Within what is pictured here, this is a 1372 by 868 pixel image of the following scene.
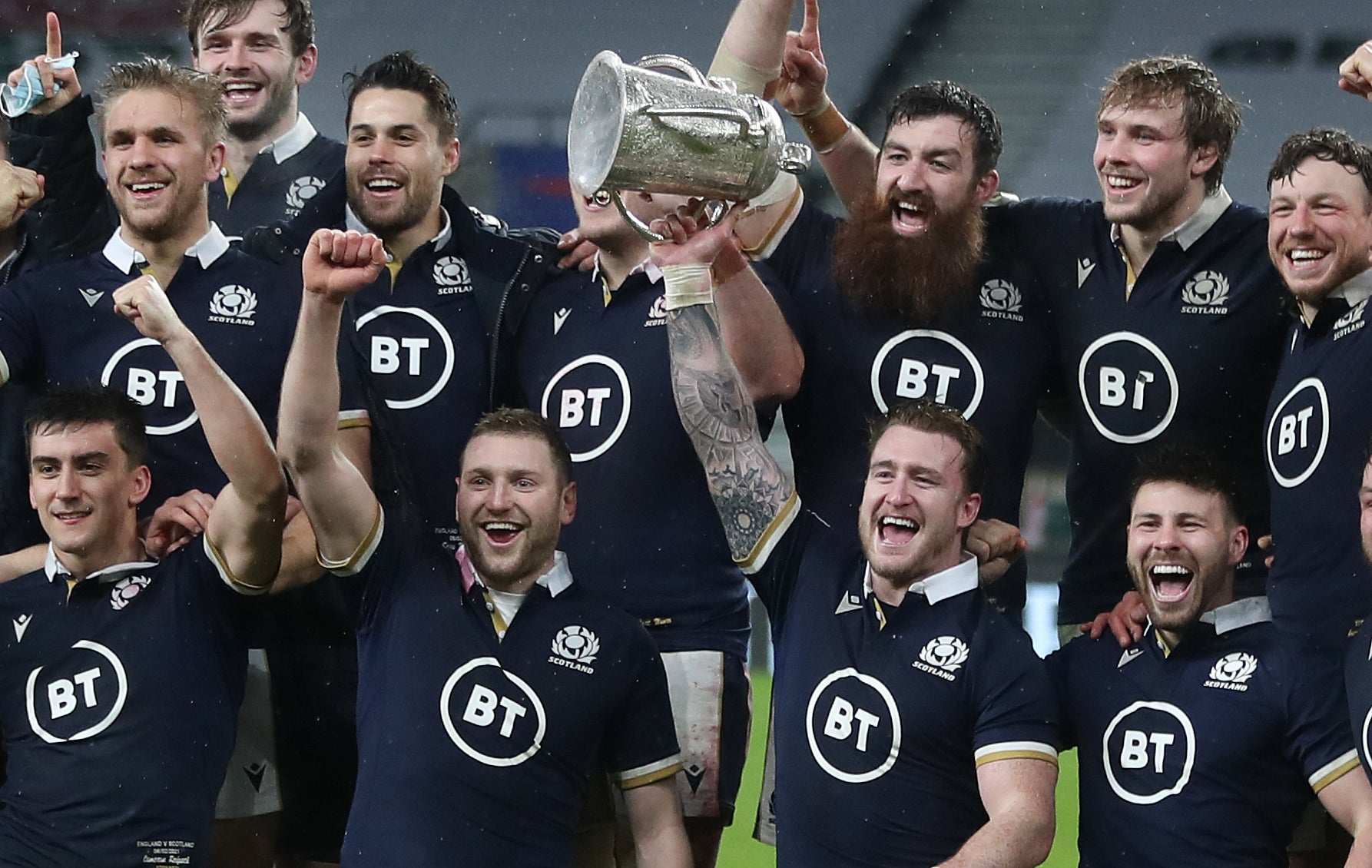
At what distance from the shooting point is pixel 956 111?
357 cm

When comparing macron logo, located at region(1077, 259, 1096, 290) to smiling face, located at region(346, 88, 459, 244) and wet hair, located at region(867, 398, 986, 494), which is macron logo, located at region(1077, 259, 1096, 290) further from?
smiling face, located at region(346, 88, 459, 244)

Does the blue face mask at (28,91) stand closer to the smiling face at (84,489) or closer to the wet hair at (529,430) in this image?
the smiling face at (84,489)

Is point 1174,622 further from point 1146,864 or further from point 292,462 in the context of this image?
point 292,462

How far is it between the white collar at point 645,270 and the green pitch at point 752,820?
6.35 ft

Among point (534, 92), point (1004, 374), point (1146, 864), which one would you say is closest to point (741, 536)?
point (1004, 374)

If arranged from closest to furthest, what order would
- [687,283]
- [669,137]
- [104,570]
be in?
[669,137] < [687,283] < [104,570]

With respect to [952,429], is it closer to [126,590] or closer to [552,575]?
[552,575]

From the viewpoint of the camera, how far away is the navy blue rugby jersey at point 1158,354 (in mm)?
3449

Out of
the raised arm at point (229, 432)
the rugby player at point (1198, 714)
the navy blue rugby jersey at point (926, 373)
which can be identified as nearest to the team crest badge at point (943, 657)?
the rugby player at point (1198, 714)

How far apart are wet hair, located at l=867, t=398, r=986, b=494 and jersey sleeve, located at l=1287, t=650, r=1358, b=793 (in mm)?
623

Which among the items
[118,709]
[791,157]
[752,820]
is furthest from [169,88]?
[752,820]

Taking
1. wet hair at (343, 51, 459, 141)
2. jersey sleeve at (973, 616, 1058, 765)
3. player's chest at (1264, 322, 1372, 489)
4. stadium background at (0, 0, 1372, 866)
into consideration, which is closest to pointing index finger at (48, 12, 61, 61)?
wet hair at (343, 51, 459, 141)

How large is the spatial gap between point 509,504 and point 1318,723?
143 centimetres

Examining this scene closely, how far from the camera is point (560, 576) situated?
3.39 meters
